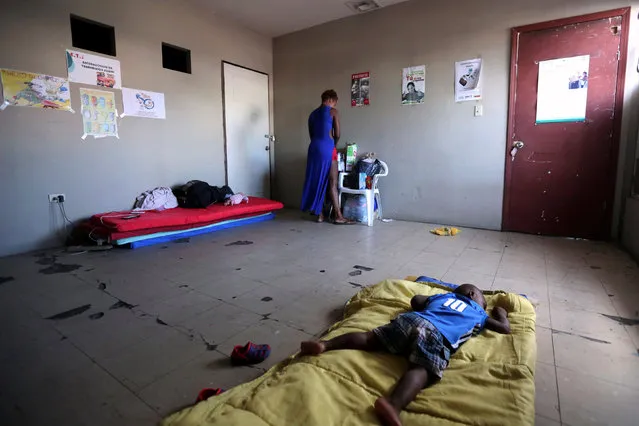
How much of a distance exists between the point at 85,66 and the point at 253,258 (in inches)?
97.4

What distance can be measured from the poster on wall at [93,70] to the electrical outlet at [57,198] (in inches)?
41.8

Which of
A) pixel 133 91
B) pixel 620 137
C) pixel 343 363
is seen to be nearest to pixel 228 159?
pixel 133 91

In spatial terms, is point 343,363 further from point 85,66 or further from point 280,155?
point 280,155

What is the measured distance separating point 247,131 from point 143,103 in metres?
1.54

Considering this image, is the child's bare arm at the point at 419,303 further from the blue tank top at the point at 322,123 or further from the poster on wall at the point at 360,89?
the poster on wall at the point at 360,89

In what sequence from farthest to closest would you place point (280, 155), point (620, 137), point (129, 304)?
point (280, 155) → point (620, 137) → point (129, 304)

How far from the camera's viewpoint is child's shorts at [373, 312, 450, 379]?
3.72ft

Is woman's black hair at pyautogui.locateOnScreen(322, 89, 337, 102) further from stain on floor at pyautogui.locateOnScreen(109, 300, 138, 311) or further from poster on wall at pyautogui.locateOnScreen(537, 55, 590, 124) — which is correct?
stain on floor at pyautogui.locateOnScreen(109, 300, 138, 311)

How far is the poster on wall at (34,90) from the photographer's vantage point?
2.81 metres

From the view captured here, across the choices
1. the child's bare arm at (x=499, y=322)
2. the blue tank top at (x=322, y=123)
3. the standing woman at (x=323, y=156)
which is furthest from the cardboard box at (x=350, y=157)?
the child's bare arm at (x=499, y=322)

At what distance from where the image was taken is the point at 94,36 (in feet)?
11.5

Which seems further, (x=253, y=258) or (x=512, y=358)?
(x=253, y=258)

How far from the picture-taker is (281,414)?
0.96 metres

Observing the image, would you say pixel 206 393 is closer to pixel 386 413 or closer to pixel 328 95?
pixel 386 413
